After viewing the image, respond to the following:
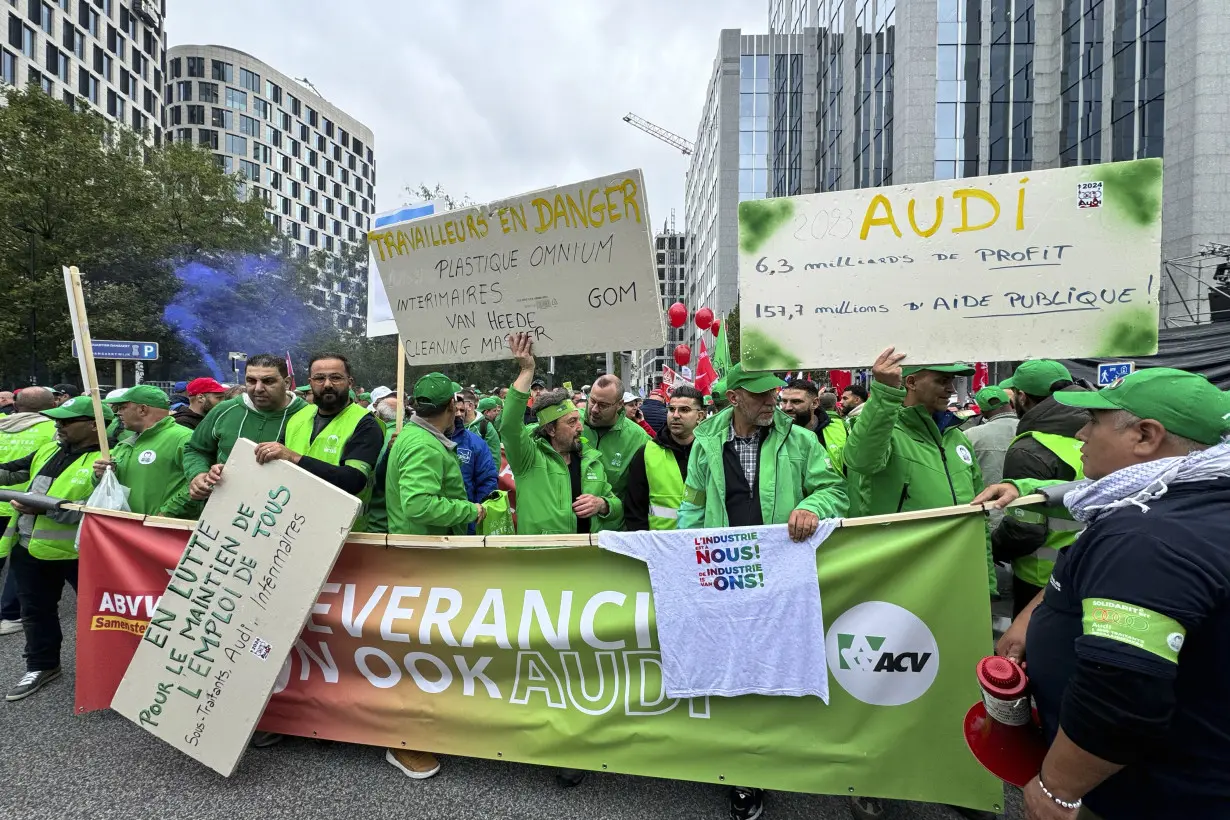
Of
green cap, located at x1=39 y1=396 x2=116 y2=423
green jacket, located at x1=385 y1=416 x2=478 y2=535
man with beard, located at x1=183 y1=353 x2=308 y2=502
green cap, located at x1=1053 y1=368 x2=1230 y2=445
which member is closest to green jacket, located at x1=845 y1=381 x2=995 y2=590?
green cap, located at x1=1053 y1=368 x2=1230 y2=445

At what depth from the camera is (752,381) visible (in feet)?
9.87

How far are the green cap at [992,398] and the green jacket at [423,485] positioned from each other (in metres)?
4.17

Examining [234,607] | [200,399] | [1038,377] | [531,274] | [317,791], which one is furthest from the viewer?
[200,399]

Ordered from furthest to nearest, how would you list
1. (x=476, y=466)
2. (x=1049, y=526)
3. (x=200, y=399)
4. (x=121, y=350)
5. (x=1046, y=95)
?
(x=1046, y=95) → (x=121, y=350) → (x=200, y=399) → (x=476, y=466) → (x=1049, y=526)

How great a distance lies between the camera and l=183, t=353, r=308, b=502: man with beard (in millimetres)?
3807

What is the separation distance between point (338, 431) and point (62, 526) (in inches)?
79.6

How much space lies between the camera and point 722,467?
10.1 ft

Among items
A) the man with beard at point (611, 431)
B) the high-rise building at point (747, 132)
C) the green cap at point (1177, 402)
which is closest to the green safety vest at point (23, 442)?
the man with beard at point (611, 431)

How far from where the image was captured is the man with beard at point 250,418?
12.5ft

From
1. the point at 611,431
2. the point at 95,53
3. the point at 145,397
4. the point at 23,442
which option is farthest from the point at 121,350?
the point at 95,53

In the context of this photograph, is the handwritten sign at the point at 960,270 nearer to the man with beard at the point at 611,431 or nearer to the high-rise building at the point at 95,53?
the man with beard at the point at 611,431

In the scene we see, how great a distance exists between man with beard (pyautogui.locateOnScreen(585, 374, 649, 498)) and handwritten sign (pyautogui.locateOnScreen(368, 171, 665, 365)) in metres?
1.54

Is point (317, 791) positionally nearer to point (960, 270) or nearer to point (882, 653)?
point (882, 653)

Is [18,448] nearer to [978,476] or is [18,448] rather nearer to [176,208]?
[978,476]
